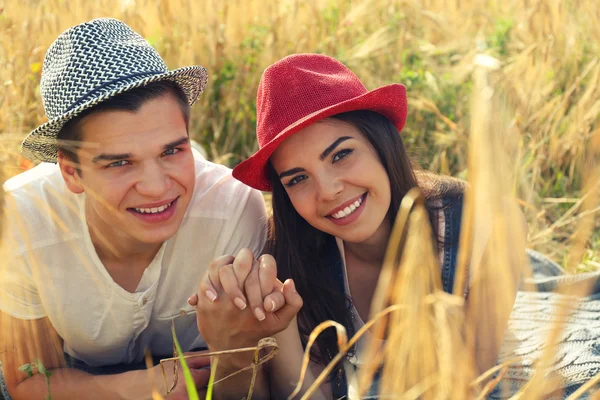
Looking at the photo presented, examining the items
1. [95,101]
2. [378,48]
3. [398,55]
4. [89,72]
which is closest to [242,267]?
[95,101]

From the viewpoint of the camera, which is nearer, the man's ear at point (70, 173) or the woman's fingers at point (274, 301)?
the woman's fingers at point (274, 301)

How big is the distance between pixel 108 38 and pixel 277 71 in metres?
0.54

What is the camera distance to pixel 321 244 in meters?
2.68

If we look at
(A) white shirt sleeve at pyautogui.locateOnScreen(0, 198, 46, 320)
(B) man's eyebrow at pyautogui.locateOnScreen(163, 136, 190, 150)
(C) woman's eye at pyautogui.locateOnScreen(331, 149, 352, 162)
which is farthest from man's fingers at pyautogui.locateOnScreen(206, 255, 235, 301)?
(A) white shirt sleeve at pyautogui.locateOnScreen(0, 198, 46, 320)

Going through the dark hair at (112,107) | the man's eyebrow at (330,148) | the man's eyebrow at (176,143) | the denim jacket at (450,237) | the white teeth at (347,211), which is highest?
the dark hair at (112,107)

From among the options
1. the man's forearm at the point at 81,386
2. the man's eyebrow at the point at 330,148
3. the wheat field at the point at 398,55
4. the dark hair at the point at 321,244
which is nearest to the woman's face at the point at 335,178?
the man's eyebrow at the point at 330,148

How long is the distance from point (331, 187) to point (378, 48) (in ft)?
7.43

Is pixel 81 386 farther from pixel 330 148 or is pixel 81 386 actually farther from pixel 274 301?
pixel 330 148

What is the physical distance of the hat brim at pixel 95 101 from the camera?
216 centimetres

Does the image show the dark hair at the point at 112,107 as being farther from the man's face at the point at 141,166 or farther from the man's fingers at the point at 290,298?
the man's fingers at the point at 290,298

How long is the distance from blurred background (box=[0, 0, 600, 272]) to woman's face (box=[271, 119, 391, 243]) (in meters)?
1.31

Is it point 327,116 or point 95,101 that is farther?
point 327,116

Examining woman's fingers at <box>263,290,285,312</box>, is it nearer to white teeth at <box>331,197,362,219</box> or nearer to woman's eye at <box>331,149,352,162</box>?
white teeth at <box>331,197,362,219</box>

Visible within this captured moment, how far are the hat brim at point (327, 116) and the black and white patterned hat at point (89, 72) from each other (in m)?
0.36
